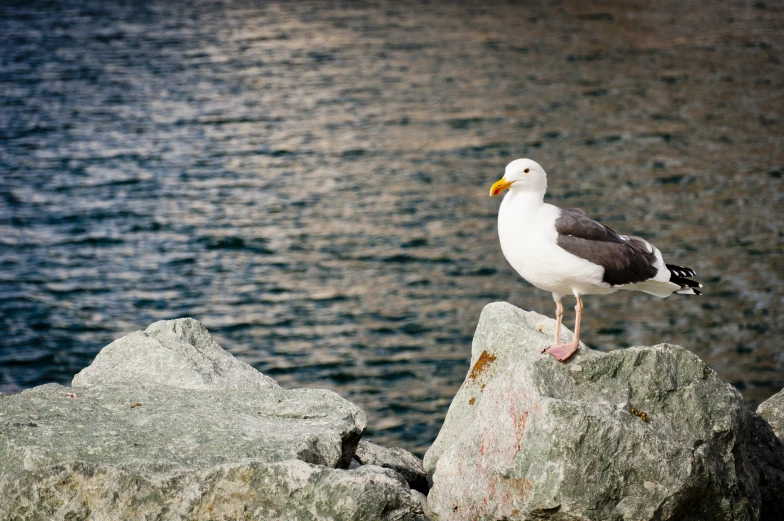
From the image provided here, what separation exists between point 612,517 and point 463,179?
954 inches

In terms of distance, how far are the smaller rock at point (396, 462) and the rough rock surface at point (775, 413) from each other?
4.20 m

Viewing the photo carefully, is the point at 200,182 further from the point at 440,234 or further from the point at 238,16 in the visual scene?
the point at 238,16

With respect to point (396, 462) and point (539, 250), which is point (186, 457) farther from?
point (539, 250)

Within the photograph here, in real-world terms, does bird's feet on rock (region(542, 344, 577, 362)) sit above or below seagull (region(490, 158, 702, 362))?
below

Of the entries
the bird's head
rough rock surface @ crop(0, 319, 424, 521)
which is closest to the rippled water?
rough rock surface @ crop(0, 319, 424, 521)

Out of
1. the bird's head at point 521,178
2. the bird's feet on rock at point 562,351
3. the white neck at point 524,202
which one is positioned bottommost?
the bird's feet on rock at point 562,351

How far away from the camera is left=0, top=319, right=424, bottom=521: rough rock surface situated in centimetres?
766

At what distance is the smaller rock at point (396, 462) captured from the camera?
1073 cm

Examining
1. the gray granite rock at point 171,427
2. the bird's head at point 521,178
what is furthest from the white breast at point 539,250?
the gray granite rock at point 171,427

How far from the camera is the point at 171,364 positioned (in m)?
10.8

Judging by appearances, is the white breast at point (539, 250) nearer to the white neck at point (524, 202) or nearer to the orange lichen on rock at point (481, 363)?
the white neck at point (524, 202)

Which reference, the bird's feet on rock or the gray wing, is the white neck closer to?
the gray wing

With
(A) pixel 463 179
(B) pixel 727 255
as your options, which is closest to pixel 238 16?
(A) pixel 463 179

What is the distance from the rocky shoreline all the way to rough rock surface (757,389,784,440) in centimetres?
84
